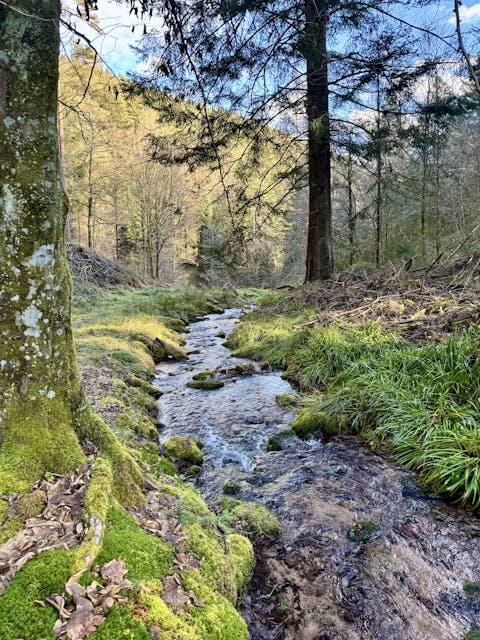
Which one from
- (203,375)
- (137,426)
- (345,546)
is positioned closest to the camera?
(345,546)

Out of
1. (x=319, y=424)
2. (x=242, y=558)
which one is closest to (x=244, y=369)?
(x=319, y=424)

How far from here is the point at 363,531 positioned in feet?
8.95

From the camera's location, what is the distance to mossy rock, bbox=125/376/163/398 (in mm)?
5709

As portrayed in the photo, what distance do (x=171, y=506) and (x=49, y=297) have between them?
1.41 metres

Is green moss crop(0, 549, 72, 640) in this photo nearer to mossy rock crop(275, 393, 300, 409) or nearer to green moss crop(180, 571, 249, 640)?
green moss crop(180, 571, 249, 640)

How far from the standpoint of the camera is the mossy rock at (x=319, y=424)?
4.23m

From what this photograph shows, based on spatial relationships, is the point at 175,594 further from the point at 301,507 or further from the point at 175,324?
the point at 175,324

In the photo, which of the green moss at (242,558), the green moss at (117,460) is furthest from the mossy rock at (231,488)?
the green moss at (117,460)

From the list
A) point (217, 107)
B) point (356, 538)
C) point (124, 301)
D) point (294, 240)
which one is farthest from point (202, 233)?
point (356, 538)

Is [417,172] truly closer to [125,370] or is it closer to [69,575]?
[125,370]

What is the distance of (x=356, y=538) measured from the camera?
267 centimetres

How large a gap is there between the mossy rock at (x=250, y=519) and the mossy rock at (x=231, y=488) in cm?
23

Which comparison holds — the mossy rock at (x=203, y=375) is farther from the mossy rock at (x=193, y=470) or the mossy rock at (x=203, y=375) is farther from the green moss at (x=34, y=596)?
the green moss at (x=34, y=596)

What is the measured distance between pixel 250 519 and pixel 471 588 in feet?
4.82
